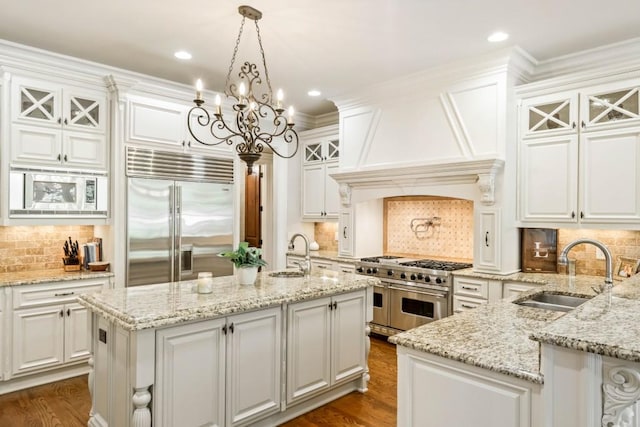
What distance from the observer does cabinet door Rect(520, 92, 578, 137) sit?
3.66 metres

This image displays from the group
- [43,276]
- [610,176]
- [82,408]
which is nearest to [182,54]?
[43,276]

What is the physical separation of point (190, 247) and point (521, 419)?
12.2ft

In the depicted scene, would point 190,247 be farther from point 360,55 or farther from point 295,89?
point 360,55

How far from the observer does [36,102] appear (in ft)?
12.4

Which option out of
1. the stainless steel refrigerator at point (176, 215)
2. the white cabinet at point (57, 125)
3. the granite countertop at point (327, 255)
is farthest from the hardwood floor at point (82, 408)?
the white cabinet at point (57, 125)

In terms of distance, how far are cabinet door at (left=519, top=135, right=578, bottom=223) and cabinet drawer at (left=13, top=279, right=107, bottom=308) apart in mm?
4141

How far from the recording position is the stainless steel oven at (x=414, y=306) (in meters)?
4.25

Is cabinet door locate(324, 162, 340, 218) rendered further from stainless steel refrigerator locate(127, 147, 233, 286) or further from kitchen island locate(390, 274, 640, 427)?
kitchen island locate(390, 274, 640, 427)

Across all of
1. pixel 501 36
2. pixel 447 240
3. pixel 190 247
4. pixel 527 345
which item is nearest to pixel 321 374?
pixel 527 345

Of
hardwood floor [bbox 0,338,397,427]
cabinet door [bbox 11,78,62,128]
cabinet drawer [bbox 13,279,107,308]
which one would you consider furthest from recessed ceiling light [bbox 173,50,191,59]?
hardwood floor [bbox 0,338,397,427]

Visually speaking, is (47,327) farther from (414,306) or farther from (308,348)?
(414,306)

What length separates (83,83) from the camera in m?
4.04

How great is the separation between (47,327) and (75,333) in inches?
9.4

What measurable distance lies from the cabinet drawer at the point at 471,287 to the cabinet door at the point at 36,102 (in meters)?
4.09
